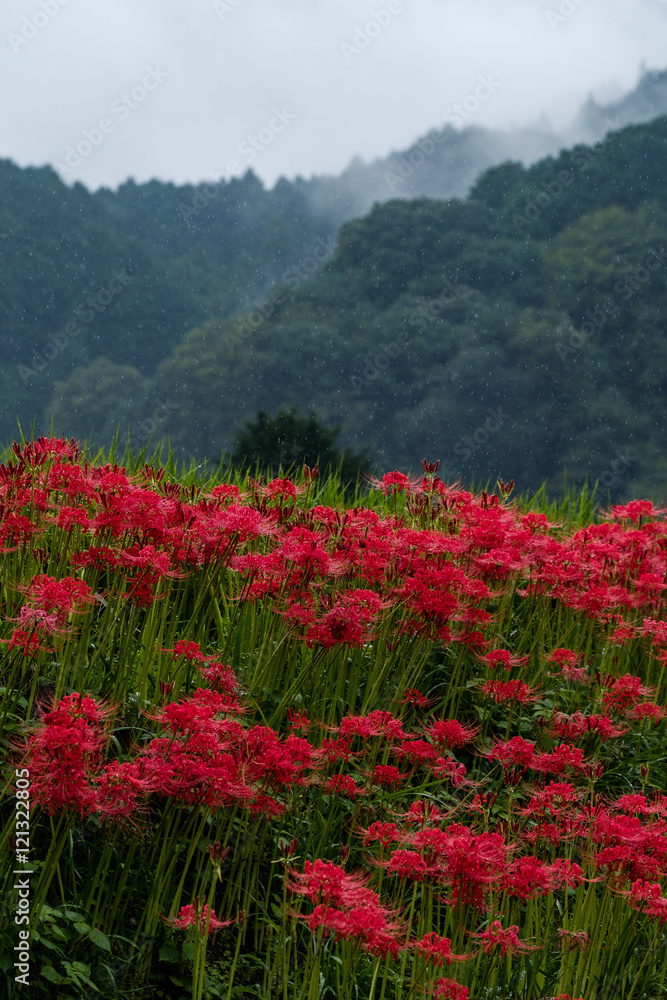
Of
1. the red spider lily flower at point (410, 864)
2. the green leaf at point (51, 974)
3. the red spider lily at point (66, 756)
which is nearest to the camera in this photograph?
the red spider lily at point (66, 756)

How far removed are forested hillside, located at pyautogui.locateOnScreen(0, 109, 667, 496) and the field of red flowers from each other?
108ft

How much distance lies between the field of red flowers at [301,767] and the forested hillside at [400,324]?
33.0 meters

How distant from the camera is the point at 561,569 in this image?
5.30 m

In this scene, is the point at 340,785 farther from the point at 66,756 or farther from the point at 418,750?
the point at 66,756

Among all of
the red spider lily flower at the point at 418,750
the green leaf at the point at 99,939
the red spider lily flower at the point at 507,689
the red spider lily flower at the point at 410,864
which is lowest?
the green leaf at the point at 99,939

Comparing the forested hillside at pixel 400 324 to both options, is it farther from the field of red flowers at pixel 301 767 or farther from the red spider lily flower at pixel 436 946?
the red spider lily flower at pixel 436 946

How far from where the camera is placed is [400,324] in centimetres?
4409

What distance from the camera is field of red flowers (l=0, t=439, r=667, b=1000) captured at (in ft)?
9.73

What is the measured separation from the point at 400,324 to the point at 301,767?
4199 cm

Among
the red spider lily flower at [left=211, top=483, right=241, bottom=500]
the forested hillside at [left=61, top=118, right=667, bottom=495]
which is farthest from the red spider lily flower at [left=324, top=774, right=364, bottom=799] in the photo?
the forested hillside at [left=61, top=118, right=667, bottom=495]

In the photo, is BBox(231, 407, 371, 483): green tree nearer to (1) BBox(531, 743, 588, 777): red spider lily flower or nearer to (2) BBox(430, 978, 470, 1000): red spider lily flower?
(1) BBox(531, 743, 588, 777): red spider lily flower

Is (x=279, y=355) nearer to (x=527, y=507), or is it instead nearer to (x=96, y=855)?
(x=527, y=507)

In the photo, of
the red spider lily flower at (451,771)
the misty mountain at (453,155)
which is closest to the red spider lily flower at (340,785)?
the red spider lily flower at (451,771)

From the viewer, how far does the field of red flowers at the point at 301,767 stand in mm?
2967
